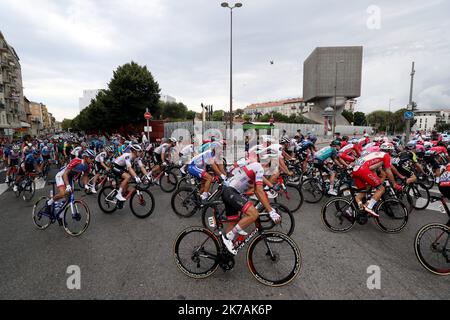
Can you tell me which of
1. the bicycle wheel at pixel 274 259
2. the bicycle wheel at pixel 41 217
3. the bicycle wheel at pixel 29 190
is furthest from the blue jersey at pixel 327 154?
the bicycle wheel at pixel 29 190

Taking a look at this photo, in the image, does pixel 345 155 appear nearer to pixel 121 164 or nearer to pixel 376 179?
pixel 376 179

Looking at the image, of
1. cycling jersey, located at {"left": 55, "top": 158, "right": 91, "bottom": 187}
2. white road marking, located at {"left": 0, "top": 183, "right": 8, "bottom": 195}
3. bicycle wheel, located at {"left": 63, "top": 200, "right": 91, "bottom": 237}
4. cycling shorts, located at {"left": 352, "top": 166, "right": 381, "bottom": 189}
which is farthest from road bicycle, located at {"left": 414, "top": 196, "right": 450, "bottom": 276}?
white road marking, located at {"left": 0, "top": 183, "right": 8, "bottom": 195}

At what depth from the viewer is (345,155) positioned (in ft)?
22.4

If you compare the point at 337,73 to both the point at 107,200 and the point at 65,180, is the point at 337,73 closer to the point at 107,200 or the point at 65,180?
the point at 107,200

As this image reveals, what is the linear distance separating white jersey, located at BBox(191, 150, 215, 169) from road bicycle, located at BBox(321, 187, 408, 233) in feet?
8.91

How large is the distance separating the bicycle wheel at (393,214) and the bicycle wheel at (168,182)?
5.77 metres

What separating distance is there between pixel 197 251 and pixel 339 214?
2965mm

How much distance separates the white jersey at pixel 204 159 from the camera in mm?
5625

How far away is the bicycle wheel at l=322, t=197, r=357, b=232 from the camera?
4531mm

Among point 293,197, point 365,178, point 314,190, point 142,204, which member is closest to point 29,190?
point 142,204

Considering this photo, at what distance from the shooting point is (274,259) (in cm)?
320

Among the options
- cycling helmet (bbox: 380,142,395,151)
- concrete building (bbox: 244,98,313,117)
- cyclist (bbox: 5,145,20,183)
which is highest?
concrete building (bbox: 244,98,313,117)

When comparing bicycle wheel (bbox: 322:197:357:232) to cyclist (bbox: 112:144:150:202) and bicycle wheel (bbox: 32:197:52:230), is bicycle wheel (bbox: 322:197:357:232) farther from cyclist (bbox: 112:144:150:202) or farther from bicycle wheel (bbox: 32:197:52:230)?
bicycle wheel (bbox: 32:197:52:230)

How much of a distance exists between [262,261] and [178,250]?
3.86ft
